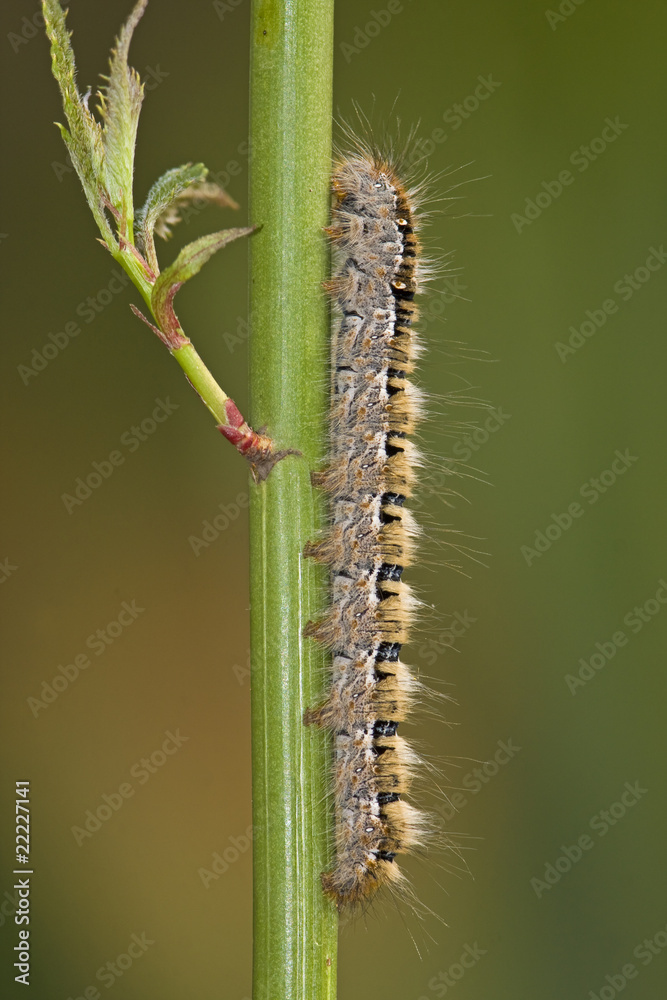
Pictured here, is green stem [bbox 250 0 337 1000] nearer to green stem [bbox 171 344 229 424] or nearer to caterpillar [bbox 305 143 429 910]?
green stem [bbox 171 344 229 424]

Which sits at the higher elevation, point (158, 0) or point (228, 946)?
point (158, 0)

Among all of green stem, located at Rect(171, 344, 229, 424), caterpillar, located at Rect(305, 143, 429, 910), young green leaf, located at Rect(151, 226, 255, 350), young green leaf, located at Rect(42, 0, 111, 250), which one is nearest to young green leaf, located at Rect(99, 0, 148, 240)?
young green leaf, located at Rect(42, 0, 111, 250)

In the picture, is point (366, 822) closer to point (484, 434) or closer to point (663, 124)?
point (484, 434)

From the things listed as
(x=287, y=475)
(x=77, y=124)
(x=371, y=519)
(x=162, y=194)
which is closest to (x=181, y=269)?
(x=162, y=194)

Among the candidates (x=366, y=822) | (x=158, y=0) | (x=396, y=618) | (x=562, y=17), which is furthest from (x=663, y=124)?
(x=366, y=822)

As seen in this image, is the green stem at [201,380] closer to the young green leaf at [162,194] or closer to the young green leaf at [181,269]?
the young green leaf at [181,269]
